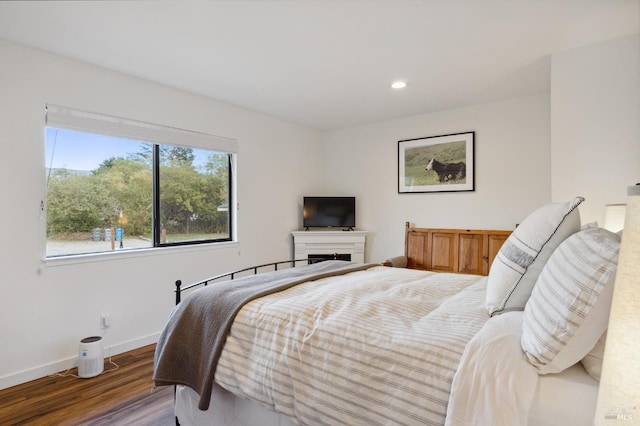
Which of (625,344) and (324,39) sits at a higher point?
(324,39)

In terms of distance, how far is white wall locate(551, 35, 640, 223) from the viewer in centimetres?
254

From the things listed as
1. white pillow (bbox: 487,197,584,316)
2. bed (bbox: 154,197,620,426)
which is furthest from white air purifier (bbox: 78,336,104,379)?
→ white pillow (bbox: 487,197,584,316)

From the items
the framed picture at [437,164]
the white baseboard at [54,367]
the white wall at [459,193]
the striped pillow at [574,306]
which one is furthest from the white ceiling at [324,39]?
the white baseboard at [54,367]

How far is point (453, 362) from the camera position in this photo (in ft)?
3.56

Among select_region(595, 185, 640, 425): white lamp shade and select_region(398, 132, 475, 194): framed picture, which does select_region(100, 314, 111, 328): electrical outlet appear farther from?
select_region(398, 132, 475, 194): framed picture

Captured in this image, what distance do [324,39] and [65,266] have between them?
2.78 metres

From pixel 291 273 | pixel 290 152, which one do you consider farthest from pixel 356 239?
pixel 291 273

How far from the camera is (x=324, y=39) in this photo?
2564 millimetres

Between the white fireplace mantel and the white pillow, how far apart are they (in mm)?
3531

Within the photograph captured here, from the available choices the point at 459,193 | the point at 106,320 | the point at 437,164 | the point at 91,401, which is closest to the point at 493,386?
the point at 91,401

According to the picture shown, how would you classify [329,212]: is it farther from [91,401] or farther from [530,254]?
[530,254]

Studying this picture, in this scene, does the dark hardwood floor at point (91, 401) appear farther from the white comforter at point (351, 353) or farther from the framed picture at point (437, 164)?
the framed picture at point (437, 164)

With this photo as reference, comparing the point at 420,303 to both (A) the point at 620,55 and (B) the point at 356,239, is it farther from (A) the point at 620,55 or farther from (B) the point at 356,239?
(B) the point at 356,239

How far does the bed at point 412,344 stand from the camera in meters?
Result: 0.96
